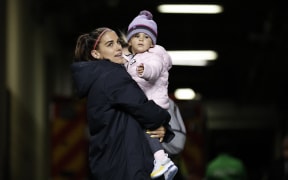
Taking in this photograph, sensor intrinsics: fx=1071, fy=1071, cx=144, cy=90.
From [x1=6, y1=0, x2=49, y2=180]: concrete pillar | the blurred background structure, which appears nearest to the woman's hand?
the blurred background structure

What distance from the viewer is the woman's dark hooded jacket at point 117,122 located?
5.16 metres

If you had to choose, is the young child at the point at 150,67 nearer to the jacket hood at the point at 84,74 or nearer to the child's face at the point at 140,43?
the child's face at the point at 140,43

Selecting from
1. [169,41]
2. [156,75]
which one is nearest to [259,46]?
[169,41]

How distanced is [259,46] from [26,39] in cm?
915

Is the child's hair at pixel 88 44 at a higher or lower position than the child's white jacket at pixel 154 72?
higher

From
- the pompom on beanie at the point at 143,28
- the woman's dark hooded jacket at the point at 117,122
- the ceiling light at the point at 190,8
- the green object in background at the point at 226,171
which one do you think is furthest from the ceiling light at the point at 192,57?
the woman's dark hooded jacket at the point at 117,122

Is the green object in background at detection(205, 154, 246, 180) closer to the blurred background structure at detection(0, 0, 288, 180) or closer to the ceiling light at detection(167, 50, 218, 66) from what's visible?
the blurred background structure at detection(0, 0, 288, 180)

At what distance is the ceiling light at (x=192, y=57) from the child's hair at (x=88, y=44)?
51.4 ft

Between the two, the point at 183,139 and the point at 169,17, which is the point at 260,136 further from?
the point at 183,139

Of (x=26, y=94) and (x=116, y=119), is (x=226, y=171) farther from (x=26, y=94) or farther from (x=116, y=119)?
(x=116, y=119)

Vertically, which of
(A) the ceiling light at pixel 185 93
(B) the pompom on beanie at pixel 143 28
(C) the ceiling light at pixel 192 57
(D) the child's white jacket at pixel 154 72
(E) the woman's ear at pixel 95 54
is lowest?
(A) the ceiling light at pixel 185 93

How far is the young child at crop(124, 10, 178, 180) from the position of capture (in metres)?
5.32

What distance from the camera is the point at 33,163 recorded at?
14.6 m

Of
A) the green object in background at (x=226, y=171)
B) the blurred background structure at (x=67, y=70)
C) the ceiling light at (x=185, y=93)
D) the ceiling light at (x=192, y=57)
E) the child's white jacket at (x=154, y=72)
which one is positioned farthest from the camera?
the ceiling light at (x=185, y=93)
